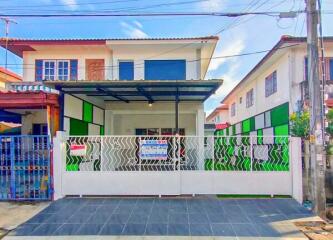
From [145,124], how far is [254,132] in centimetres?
692

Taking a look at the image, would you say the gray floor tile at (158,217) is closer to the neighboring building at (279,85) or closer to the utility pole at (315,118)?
the utility pole at (315,118)

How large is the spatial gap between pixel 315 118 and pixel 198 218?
3.57 meters

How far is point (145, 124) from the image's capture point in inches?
631

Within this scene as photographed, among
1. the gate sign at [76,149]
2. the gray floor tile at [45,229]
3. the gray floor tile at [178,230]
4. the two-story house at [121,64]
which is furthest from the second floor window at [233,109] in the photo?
the gray floor tile at [45,229]

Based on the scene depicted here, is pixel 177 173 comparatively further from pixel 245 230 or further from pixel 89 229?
pixel 89 229

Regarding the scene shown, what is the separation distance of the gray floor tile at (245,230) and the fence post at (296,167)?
93.8 inches

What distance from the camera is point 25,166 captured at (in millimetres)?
7648

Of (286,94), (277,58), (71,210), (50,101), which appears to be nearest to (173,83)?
(50,101)

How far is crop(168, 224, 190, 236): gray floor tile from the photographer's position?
5310 millimetres

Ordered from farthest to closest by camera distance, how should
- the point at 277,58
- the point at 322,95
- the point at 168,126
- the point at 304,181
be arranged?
1. the point at 168,126
2. the point at 277,58
3. the point at 304,181
4. the point at 322,95

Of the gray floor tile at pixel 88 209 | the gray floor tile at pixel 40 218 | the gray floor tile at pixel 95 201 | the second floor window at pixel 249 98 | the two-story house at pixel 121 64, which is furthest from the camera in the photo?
the second floor window at pixel 249 98

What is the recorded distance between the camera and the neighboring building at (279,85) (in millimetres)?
11579

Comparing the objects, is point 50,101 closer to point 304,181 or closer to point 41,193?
point 41,193

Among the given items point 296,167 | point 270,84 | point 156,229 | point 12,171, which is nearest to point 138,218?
point 156,229
